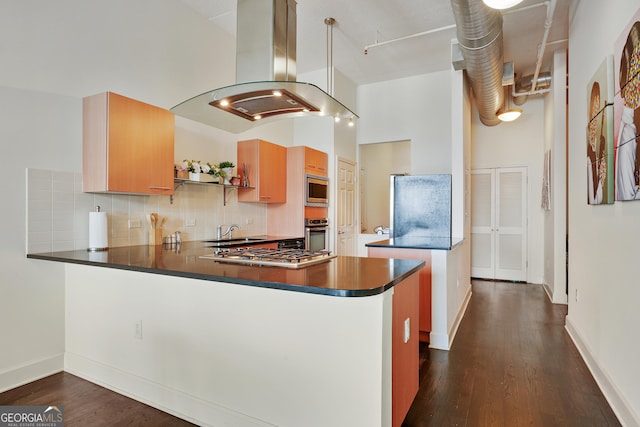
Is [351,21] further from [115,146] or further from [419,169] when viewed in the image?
[115,146]

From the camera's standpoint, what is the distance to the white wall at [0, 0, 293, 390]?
7.98 feet

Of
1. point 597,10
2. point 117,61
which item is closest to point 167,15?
point 117,61

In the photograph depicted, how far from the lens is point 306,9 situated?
385 cm

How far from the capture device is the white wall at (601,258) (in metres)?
1.93

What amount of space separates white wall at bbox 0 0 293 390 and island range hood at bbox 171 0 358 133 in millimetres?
1090

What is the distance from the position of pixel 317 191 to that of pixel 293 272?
3.27 meters

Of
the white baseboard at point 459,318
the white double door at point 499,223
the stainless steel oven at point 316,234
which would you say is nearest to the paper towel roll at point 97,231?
the stainless steel oven at point 316,234

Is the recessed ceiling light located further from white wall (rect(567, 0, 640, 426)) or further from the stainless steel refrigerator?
the stainless steel refrigerator

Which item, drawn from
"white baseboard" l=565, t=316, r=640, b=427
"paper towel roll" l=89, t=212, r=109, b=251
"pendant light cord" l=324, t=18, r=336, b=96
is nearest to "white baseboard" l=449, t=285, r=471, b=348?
"white baseboard" l=565, t=316, r=640, b=427

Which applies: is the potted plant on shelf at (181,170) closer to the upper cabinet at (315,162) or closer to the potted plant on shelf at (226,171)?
the potted plant on shelf at (226,171)

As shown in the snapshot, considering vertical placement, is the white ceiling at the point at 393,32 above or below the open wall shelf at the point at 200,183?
above

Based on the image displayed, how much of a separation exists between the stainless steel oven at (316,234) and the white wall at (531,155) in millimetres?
3424

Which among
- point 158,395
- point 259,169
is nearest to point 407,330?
point 158,395

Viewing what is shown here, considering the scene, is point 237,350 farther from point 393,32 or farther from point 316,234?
point 393,32
